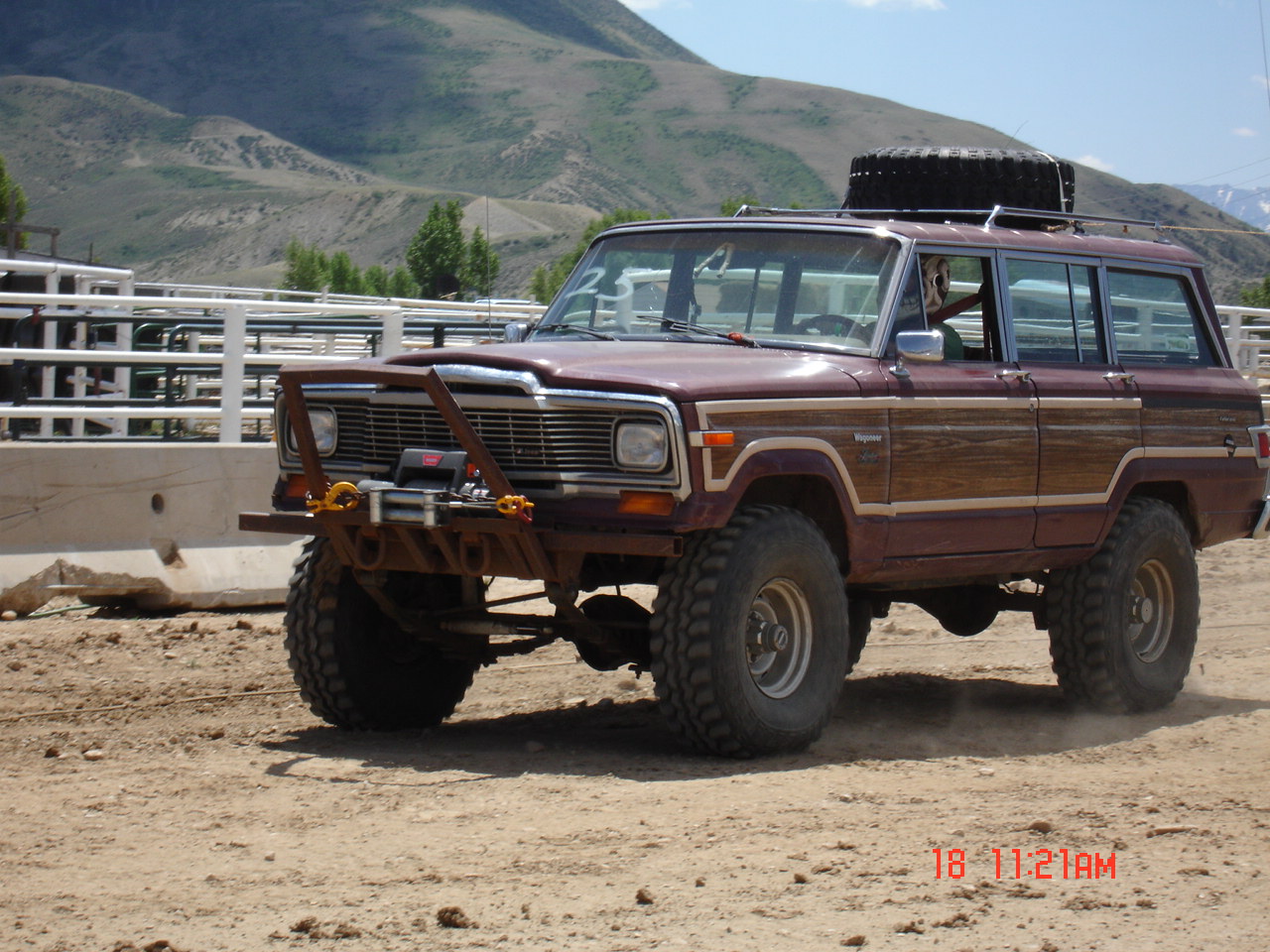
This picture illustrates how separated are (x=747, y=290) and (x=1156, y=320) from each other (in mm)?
2362

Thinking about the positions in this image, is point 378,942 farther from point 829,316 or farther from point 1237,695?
point 1237,695

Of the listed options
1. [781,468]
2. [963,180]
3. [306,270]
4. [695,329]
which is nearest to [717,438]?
[781,468]

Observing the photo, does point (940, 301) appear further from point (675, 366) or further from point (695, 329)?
point (675, 366)

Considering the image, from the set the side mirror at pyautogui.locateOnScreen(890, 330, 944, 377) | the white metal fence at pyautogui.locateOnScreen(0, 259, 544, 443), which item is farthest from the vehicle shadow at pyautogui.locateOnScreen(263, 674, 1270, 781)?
the white metal fence at pyautogui.locateOnScreen(0, 259, 544, 443)

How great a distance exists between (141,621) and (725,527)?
445 centimetres

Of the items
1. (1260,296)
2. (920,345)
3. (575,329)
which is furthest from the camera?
(1260,296)

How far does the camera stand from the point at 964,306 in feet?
23.9

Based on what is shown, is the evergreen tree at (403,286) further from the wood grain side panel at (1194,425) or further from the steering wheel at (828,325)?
the steering wheel at (828,325)

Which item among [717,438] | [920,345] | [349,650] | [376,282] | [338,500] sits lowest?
[349,650]

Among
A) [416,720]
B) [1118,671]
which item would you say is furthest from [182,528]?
[1118,671]

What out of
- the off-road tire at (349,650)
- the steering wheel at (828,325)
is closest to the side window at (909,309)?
the steering wheel at (828,325)

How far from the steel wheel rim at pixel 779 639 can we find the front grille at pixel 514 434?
84 cm

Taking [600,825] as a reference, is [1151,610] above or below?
above

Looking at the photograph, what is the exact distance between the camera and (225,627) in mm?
9016
